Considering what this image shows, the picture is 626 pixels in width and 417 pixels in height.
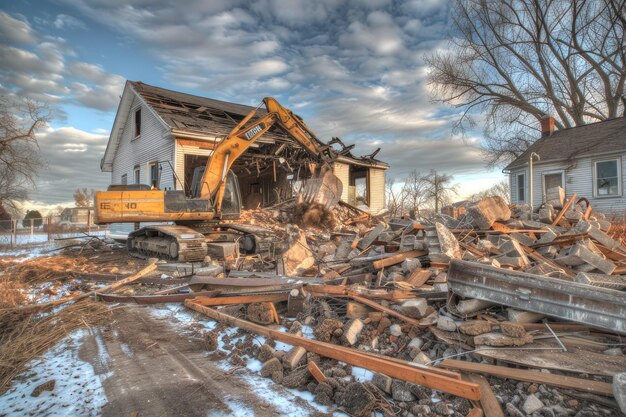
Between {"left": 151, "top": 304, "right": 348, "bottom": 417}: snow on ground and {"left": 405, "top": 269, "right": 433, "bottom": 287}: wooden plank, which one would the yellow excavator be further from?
{"left": 151, "top": 304, "right": 348, "bottom": 417}: snow on ground

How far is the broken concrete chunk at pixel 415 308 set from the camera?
13.7 feet

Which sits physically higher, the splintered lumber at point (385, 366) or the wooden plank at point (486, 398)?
the splintered lumber at point (385, 366)

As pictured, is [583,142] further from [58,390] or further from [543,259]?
[58,390]

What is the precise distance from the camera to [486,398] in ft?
9.45

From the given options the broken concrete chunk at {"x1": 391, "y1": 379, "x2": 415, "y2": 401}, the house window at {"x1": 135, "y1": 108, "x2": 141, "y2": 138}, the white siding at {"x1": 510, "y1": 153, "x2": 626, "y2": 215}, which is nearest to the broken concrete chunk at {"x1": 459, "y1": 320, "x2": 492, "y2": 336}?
the broken concrete chunk at {"x1": 391, "y1": 379, "x2": 415, "y2": 401}

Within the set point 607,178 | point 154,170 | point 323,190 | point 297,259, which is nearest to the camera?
point 297,259

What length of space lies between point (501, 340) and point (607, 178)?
66.5ft

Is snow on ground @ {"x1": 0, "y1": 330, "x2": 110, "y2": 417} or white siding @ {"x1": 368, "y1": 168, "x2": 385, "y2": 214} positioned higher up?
white siding @ {"x1": 368, "y1": 168, "x2": 385, "y2": 214}

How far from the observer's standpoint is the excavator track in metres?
9.79

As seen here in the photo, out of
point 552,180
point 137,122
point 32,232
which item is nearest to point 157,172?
point 137,122

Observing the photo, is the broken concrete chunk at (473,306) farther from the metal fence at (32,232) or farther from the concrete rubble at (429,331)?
the metal fence at (32,232)

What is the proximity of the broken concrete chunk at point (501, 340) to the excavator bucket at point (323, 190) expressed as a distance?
10.3 m

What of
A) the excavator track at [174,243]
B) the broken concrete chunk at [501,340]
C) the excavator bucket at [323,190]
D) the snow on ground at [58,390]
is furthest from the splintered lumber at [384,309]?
the excavator bucket at [323,190]

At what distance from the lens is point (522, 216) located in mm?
8648
